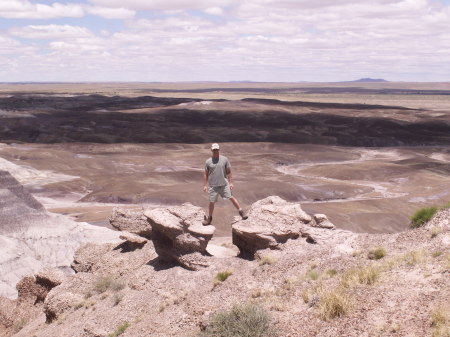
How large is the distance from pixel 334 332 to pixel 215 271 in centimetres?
479

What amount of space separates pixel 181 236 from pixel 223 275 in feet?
5.53

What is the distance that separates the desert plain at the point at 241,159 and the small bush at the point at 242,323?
99.0 ft

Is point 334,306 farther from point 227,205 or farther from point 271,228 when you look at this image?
point 227,205

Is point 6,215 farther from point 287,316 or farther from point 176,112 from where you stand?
point 176,112

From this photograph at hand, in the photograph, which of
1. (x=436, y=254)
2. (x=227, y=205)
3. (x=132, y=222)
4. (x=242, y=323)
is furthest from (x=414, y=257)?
(x=227, y=205)

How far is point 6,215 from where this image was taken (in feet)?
104

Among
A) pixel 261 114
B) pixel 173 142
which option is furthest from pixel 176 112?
pixel 173 142

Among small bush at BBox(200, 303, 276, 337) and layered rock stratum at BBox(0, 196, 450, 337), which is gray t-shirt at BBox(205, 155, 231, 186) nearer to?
layered rock stratum at BBox(0, 196, 450, 337)

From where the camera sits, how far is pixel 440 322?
29.8ft

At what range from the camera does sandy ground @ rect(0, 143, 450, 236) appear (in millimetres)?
54844

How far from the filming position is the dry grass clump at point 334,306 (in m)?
10.4

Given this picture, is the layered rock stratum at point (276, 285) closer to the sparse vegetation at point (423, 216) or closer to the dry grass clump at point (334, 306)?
the dry grass clump at point (334, 306)

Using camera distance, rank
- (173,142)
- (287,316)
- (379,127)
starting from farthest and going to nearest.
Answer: (379,127), (173,142), (287,316)

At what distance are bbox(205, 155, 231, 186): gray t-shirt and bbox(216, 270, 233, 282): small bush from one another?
257cm
